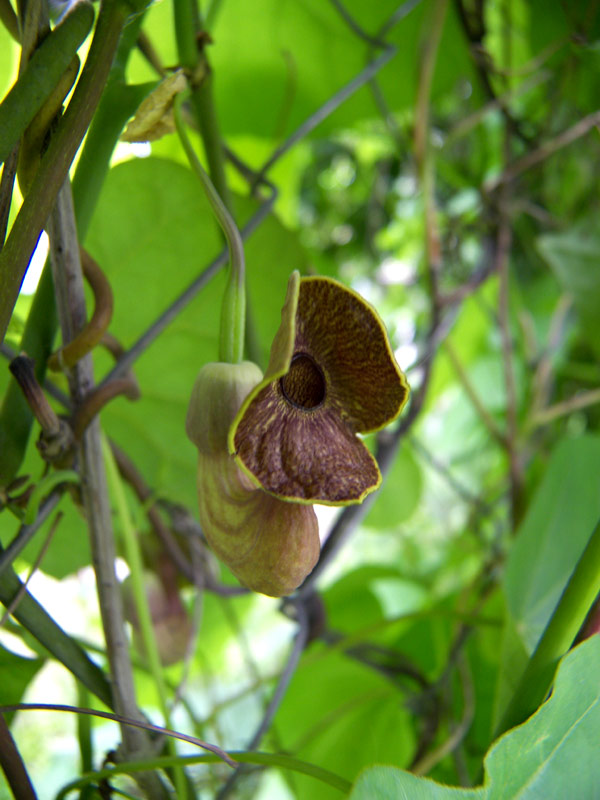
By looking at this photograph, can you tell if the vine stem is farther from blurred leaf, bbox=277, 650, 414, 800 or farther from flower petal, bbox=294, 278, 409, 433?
blurred leaf, bbox=277, 650, 414, 800

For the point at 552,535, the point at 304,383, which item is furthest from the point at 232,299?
the point at 552,535

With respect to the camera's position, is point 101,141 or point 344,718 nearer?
point 101,141

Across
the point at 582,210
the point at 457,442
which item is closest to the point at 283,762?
the point at 582,210

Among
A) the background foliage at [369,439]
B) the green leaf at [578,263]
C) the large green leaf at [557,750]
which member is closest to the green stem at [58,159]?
Answer: the background foliage at [369,439]

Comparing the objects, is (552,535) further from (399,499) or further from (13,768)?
(13,768)

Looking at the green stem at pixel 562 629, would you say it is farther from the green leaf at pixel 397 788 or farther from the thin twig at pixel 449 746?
the thin twig at pixel 449 746

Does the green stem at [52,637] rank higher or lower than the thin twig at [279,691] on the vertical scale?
higher

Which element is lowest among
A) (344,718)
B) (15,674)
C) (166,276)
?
(344,718)
